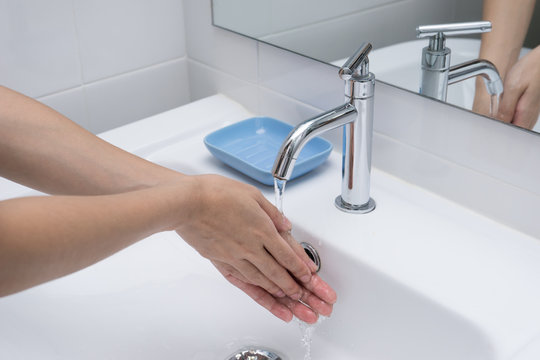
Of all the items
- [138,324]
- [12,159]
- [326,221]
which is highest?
[12,159]

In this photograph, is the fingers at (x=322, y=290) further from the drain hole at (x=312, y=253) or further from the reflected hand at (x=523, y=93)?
the reflected hand at (x=523, y=93)

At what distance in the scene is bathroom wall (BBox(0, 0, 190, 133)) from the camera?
0.92 m

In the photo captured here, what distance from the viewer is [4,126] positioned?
68 cm

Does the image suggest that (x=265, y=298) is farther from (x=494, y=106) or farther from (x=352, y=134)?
(x=494, y=106)

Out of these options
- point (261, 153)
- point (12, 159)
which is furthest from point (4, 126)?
point (261, 153)

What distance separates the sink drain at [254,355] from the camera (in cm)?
76

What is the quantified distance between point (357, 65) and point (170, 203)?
0.27 m

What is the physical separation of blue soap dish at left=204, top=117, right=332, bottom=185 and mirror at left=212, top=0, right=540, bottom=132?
0.13 metres

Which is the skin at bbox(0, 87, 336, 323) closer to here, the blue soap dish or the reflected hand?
the blue soap dish

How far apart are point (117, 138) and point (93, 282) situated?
25cm

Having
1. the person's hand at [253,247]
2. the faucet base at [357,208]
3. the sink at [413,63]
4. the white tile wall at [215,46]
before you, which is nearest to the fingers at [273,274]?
the person's hand at [253,247]

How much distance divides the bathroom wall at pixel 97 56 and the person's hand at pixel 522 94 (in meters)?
0.60

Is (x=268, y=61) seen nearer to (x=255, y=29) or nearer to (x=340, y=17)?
(x=255, y=29)

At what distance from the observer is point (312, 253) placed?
30.7 inches
